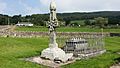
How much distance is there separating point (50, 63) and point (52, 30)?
14.9 ft

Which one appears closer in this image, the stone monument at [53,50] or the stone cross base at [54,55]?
the stone cross base at [54,55]

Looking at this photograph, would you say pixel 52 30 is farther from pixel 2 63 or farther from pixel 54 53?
pixel 2 63

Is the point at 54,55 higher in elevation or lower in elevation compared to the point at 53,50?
lower

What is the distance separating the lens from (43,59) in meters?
34.6

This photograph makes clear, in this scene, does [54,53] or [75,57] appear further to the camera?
[75,57]

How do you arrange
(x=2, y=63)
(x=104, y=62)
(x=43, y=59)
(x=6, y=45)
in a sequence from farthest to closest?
1. (x=6, y=45)
2. (x=43, y=59)
3. (x=104, y=62)
4. (x=2, y=63)

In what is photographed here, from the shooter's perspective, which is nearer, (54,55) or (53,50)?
(54,55)

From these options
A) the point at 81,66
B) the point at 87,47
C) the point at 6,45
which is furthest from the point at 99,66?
the point at 6,45

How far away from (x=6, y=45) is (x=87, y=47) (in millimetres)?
11124

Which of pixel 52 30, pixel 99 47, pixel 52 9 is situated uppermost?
pixel 52 9

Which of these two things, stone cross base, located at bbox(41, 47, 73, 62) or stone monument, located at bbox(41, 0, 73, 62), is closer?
stone cross base, located at bbox(41, 47, 73, 62)

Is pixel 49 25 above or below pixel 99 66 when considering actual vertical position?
above

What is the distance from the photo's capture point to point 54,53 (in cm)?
3406

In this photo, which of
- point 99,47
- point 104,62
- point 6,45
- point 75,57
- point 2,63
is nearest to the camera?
point 2,63
